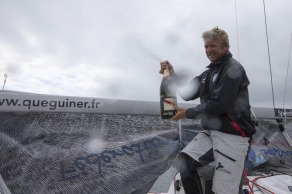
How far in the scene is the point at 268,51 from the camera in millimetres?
4754

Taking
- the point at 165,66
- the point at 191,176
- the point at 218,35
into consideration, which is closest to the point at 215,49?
the point at 218,35

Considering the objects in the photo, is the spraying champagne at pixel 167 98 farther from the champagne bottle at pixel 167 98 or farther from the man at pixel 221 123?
the man at pixel 221 123

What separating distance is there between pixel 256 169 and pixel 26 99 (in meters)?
2.62

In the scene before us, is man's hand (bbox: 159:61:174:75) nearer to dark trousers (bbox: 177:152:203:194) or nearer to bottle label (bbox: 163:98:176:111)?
bottle label (bbox: 163:98:176:111)

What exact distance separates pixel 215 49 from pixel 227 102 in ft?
1.94

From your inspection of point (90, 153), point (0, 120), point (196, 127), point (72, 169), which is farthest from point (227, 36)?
point (0, 120)

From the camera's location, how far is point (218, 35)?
2.88 m

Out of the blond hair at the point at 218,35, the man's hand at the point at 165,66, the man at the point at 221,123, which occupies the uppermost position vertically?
the blond hair at the point at 218,35

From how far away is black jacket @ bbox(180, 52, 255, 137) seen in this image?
2.57 m

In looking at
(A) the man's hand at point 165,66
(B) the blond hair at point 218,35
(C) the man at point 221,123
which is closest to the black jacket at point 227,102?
(C) the man at point 221,123

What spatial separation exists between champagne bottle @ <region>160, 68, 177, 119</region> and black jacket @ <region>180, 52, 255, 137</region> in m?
0.20

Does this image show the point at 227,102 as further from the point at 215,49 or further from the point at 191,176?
the point at 191,176

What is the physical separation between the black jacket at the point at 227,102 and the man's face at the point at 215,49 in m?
0.06

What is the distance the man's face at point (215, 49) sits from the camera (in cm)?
288
